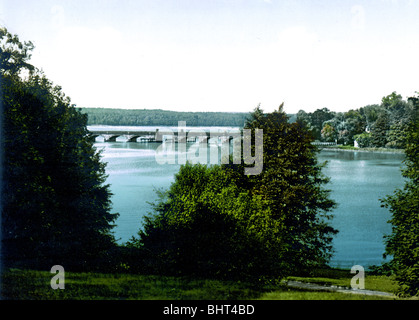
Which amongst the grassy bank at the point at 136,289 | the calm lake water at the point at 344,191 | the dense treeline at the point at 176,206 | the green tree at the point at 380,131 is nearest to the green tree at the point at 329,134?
the calm lake water at the point at 344,191

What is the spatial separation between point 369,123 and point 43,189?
2597 inches

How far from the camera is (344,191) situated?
43.4 metres

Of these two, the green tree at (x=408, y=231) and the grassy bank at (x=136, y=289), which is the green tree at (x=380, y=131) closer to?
the green tree at (x=408, y=231)

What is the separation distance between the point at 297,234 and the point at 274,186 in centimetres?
297

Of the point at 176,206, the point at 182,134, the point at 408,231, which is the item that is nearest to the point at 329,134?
the point at 182,134

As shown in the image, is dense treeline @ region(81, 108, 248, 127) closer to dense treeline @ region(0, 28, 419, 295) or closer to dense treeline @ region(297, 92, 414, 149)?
dense treeline @ region(0, 28, 419, 295)

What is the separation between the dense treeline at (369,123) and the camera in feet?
188

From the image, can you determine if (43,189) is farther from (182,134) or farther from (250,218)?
(182,134)

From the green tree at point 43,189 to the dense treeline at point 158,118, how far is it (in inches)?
602

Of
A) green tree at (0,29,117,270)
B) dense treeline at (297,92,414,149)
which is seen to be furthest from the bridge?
dense treeline at (297,92,414,149)

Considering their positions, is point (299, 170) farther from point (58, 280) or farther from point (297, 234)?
point (58, 280)

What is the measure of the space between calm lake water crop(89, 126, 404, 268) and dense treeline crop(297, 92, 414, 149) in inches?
140

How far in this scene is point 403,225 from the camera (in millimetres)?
16891

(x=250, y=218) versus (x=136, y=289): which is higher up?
(x=250, y=218)
